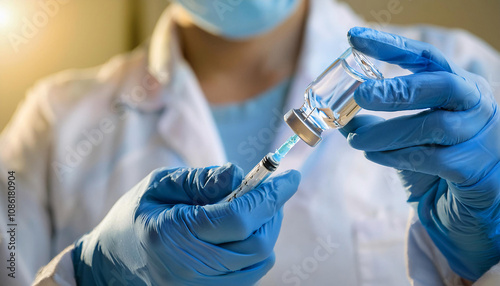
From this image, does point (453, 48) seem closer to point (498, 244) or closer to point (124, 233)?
point (498, 244)

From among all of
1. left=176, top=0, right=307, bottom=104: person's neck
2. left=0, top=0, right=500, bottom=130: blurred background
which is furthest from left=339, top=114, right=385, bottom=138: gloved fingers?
left=0, top=0, right=500, bottom=130: blurred background

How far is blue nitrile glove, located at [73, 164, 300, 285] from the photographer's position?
26.0 inches

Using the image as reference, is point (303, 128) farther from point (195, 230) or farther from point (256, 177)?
point (195, 230)

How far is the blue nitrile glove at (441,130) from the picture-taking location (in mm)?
651

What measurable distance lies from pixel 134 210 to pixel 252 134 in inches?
22.5

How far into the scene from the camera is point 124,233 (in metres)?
0.73

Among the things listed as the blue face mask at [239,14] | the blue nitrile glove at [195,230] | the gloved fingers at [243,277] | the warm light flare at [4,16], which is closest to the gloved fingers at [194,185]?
the blue nitrile glove at [195,230]

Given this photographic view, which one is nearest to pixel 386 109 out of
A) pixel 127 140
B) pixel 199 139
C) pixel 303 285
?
pixel 303 285

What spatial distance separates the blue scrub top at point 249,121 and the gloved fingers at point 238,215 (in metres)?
0.53

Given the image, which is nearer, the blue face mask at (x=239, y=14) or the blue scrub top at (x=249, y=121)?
the blue face mask at (x=239, y=14)

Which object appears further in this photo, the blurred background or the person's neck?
the blurred background

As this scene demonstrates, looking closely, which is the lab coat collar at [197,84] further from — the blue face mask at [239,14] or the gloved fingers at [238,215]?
the gloved fingers at [238,215]

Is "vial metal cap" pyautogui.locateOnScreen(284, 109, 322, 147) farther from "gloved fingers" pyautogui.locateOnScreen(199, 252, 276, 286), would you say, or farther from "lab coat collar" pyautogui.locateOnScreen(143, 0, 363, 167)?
"lab coat collar" pyautogui.locateOnScreen(143, 0, 363, 167)

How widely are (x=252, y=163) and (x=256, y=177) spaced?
0.48m
